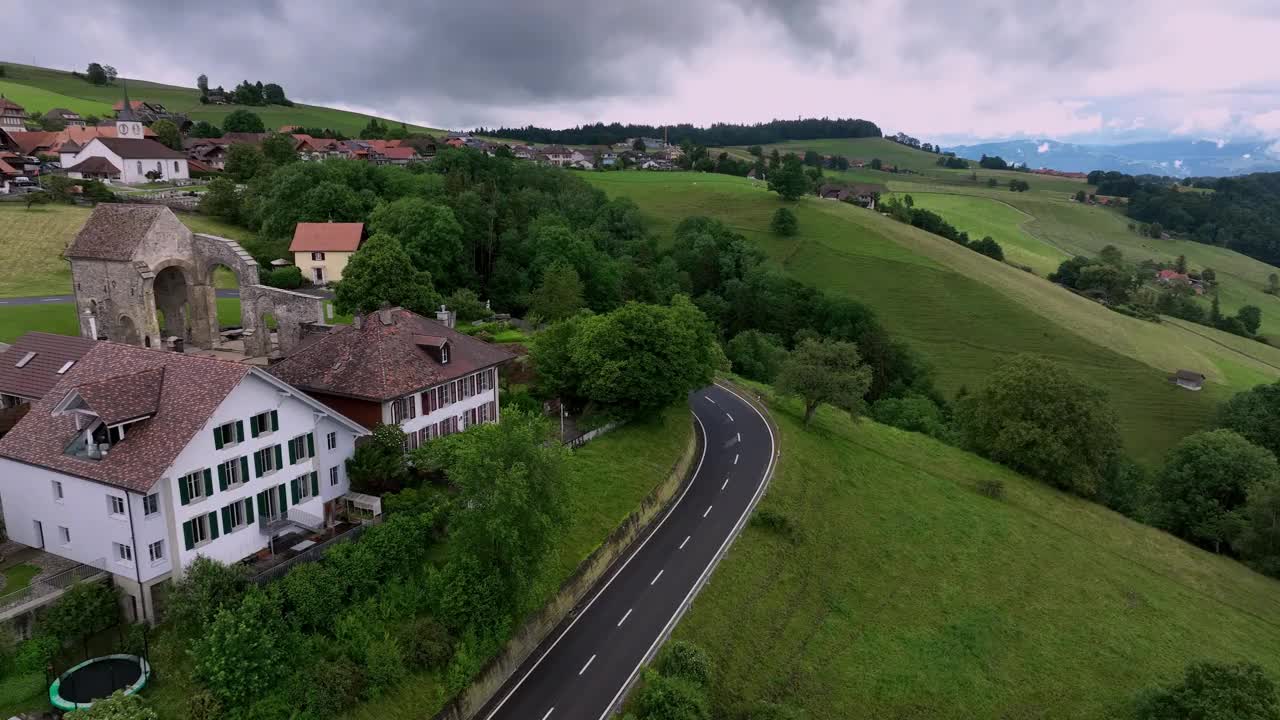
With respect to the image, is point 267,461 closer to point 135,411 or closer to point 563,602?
point 135,411

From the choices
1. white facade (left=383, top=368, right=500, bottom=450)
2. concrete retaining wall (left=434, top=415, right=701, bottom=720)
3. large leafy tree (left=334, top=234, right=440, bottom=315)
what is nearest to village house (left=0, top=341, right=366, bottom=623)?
white facade (left=383, top=368, right=500, bottom=450)

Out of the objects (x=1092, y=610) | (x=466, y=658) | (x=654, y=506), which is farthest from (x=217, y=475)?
(x=1092, y=610)

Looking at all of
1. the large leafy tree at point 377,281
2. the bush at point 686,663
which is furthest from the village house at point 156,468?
the large leafy tree at point 377,281

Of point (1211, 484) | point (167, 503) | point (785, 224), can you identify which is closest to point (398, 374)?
point (167, 503)

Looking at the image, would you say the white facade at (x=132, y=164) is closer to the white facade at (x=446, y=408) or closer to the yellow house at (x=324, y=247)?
the yellow house at (x=324, y=247)

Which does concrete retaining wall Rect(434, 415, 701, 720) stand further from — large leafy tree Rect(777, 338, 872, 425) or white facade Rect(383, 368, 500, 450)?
large leafy tree Rect(777, 338, 872, 425)

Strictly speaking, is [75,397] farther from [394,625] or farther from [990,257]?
[990,257]
